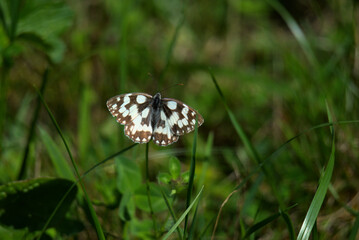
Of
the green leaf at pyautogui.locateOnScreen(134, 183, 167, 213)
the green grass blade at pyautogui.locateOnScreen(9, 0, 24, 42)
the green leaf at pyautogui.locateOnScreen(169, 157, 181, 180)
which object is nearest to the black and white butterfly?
the green leaf at pyautogui.locateOnScreen(169, 157, 181, 180)

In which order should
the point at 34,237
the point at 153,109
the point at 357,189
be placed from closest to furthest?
the point at 34,237 < the point at 153,109 < the point at 357,189

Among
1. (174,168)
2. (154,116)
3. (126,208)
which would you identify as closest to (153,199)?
(126,208)

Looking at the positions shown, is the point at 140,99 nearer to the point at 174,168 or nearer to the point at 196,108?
the point at 174,168

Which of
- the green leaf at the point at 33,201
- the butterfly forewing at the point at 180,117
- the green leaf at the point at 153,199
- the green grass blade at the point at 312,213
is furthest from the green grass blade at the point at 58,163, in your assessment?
the green grass blade at the point at 312,213

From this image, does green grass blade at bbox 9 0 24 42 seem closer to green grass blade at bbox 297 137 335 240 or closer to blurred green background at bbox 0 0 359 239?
blurred green background at bbox 0 0 359 239

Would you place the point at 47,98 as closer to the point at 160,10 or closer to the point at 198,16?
the point at 160,10

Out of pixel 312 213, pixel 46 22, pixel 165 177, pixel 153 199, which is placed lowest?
pixel 312 213

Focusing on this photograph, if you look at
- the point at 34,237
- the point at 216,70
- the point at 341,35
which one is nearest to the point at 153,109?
the point at 34,237
